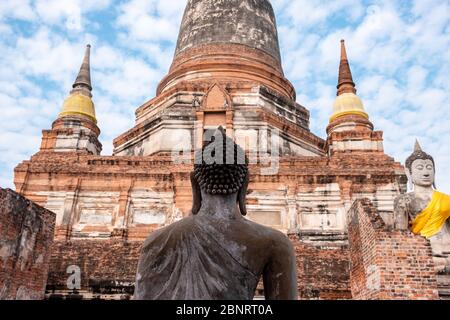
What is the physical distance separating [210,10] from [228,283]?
63.5ft

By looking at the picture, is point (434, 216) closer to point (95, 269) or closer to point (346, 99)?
point (95, 269)

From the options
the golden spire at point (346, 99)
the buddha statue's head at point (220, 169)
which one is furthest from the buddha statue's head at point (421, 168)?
the golden spire at point (346, 99)

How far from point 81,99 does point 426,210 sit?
611 inches

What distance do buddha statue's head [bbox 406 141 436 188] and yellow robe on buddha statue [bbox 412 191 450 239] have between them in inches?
19.3

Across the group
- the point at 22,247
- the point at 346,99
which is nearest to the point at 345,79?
the point at 346,99

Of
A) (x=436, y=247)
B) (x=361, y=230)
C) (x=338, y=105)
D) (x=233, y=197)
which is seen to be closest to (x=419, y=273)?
(x=436, y=247)

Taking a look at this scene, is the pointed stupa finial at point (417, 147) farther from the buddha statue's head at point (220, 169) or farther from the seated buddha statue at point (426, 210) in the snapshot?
the buddha statue's head at point (220, 169)

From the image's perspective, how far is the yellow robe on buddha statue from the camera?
7395 mm

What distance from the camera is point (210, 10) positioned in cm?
2025

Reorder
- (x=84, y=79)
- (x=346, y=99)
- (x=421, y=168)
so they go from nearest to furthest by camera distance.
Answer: (x=421, y=168) → (x=346, y=99) → (x=84, y=79)

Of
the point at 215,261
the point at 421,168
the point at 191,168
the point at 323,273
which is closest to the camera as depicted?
the point at 215,261

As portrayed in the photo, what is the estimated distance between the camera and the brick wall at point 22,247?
26.1 feet

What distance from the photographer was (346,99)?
60.3 feet
